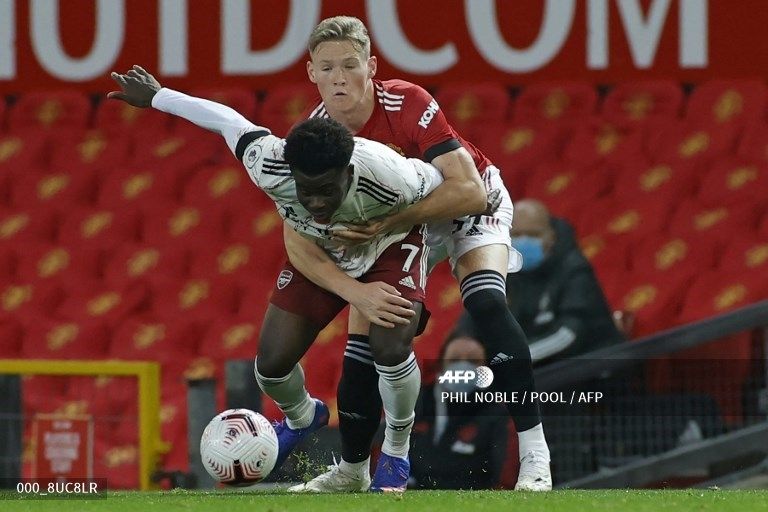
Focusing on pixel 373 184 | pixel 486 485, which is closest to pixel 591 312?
pixel 486 485

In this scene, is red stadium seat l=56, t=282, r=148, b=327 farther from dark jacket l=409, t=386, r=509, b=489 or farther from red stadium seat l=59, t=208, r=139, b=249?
dark jacket l=409, t=386, r=509, b=489

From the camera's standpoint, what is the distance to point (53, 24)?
24.3ft

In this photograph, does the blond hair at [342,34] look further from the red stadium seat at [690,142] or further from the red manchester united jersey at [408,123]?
the red stadium seat at [690,142]

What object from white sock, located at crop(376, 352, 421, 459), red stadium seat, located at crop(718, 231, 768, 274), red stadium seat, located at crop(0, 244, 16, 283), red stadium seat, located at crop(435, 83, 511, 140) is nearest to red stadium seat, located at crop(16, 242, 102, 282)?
red stadium seat, located at crop(0, 244, 16, 283)

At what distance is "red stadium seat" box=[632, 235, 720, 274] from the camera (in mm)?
6461

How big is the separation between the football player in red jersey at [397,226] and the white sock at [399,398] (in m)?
0.08

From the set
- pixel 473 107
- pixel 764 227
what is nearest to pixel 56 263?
pixel 473 107

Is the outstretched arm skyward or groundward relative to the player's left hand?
skyward

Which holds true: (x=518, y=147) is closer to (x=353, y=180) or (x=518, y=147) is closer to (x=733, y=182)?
(x=733, y=182)

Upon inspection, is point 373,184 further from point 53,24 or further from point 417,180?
point 53,24

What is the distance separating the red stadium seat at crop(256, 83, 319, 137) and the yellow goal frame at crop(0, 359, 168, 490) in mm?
2173

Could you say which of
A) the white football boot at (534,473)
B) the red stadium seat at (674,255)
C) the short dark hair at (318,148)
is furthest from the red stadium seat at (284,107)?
the short dark hair at (318,148)

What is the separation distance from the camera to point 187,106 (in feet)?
13.0

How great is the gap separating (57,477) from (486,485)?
1.33 m
